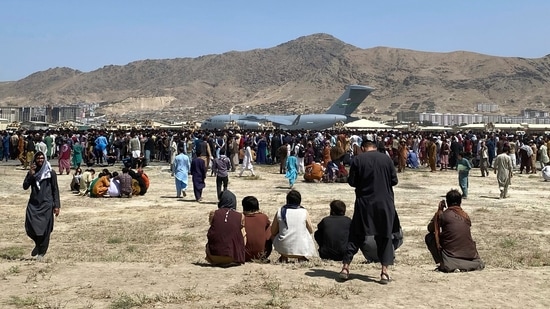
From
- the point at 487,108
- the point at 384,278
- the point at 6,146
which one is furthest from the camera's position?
the point at 487,108

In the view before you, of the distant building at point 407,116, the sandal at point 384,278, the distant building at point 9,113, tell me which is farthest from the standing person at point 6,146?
the distant building at point 9,113

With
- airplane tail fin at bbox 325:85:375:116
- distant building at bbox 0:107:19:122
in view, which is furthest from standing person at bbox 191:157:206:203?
distant building at bbox 0:107:19:122

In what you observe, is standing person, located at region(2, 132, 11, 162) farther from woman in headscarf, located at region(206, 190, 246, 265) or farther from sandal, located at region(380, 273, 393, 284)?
sandal, located at region(380, 273, 393, 284)

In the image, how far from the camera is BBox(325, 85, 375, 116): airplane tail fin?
2507 inches

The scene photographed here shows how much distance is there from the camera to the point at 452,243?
278 inches

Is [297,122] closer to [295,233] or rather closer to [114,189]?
[114,189]

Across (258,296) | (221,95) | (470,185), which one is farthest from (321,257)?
(221,95)

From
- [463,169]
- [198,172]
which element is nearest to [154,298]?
[198,172]

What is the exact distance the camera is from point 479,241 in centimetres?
991

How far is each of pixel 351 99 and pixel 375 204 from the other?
193 ft

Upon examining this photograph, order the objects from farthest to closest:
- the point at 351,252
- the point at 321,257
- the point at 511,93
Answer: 1. the point at 511,93
2. the point at 321,257
3. the point at 351,252

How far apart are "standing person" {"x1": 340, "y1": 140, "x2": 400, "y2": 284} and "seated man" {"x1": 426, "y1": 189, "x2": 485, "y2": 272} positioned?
967 mm

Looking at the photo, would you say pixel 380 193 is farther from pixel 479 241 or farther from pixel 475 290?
pixel 479 241

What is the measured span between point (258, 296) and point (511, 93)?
547 ft
